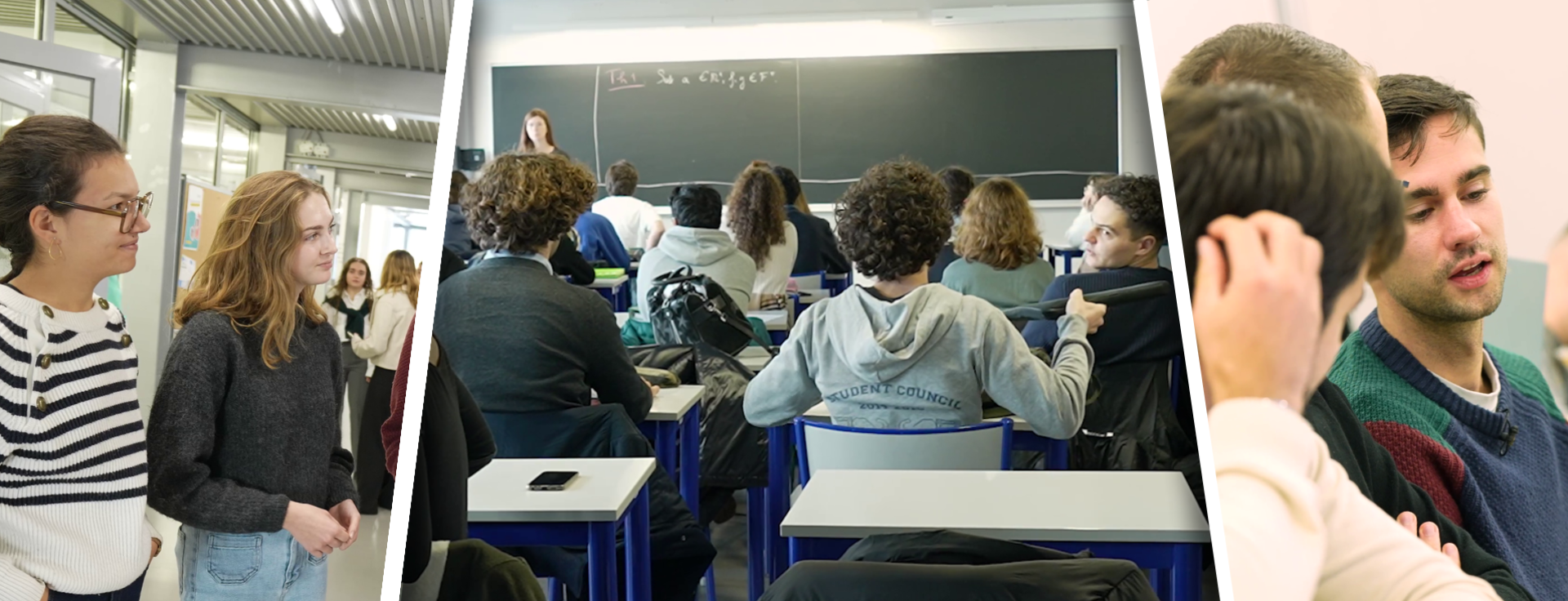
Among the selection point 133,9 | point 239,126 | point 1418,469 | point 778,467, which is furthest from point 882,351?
point 239,126

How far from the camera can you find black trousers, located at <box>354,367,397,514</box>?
427 cm

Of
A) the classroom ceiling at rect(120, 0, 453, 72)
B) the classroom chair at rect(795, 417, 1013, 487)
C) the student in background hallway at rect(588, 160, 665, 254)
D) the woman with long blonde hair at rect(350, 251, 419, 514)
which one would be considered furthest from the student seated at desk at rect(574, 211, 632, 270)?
the classroom ceiling at rect(120, 0, 453, 72)

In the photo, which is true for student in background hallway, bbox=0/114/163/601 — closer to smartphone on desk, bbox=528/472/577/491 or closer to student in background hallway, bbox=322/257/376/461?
smartphone on desk, bbox=528/472/577/491

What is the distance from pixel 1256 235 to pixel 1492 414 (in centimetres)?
52

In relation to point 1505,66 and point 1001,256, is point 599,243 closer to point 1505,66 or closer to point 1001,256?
point 1001,256

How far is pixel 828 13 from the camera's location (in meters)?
0.80

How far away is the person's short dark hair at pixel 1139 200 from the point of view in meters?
0.73

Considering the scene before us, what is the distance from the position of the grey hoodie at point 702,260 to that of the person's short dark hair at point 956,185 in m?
0.18

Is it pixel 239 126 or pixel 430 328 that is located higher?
pixel 239 126

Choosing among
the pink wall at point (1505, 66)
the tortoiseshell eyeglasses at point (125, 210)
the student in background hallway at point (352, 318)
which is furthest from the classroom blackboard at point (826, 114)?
the student in background hallway at point (352, 318)

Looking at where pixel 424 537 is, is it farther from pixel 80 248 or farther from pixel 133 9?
pixel 133 9

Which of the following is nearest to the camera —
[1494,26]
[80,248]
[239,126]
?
[1494,26]

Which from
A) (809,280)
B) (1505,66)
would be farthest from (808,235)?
(1505,66)

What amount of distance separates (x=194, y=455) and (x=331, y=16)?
522cm
